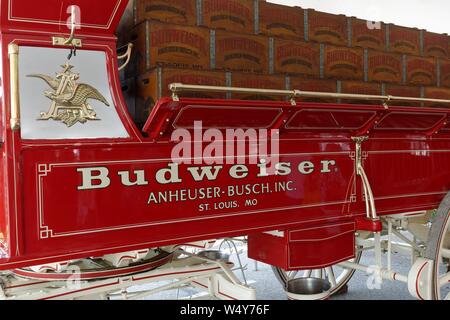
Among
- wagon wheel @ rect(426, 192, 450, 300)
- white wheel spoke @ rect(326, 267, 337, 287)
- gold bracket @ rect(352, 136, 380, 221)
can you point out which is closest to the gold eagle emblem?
gold bracket @ rect(352, 136, 380, 221)

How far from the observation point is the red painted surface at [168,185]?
5.11 feet

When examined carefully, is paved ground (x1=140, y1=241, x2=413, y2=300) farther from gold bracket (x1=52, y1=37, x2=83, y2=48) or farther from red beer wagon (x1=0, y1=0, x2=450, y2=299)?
gold bracket (x1=52, y1=37, x2=83, y2=48)

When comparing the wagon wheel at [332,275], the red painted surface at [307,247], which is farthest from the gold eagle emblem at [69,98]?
the wagon wheel at [332,275]

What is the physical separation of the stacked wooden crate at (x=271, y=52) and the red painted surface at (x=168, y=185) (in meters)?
0.21

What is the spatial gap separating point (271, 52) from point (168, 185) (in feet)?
2.77

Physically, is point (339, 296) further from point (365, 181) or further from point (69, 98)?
point (69, 98)

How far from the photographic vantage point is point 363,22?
8.77 ft

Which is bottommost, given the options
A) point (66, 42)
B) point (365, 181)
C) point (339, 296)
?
point (339, 296)

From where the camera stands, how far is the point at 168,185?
1.82 m

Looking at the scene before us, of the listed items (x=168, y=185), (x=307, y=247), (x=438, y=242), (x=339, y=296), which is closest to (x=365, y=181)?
(x=307, y=247)

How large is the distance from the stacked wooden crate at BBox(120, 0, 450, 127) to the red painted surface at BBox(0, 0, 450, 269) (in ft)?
0.69

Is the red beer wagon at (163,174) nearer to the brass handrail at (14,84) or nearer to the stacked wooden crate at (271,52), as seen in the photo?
the brass handrail at (14,84)

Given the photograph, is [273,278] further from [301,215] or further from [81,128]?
[81,128]

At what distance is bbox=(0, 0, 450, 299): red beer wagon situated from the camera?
157cm
